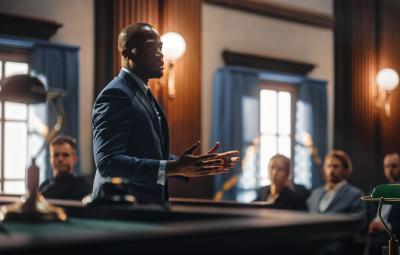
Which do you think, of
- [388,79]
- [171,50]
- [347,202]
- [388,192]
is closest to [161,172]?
[388,192]

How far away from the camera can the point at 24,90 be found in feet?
5.69

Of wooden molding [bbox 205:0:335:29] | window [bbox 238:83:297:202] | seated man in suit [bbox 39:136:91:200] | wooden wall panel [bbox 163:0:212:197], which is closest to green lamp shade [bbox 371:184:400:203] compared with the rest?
seated man in suit [bbox 39:136:91:200]

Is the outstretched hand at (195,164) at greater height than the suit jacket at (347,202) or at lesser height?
greater

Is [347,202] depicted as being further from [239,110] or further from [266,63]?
[266,63]

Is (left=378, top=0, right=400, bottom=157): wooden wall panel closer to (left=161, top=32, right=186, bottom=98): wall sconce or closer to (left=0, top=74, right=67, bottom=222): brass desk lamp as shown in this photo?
(left=161, top=32, right=186, bottom=98): wall sconce

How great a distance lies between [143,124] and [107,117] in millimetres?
156

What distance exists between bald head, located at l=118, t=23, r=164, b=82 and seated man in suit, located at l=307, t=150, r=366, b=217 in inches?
144

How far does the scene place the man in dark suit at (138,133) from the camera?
2352 mm

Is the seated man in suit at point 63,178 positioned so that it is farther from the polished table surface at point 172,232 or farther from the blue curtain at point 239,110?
the polished table surface at point 172,232

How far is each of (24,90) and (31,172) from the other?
0.20 m

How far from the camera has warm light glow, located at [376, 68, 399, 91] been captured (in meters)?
9.27

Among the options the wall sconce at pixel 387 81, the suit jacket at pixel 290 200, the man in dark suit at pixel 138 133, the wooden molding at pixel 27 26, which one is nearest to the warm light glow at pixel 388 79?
the wall sconce at pixel 387 81

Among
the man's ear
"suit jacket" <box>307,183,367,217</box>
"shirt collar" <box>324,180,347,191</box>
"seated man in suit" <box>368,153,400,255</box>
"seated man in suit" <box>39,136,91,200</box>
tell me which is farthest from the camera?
"shirt collar" <box>324,180,347,191</box>

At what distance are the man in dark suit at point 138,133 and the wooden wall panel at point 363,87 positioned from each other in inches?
263
